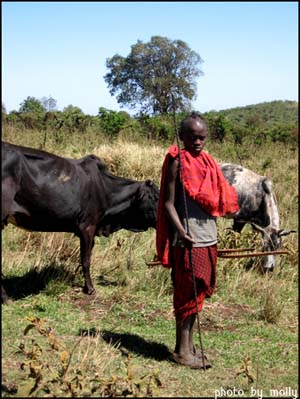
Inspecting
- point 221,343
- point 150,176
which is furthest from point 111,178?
point 150,176

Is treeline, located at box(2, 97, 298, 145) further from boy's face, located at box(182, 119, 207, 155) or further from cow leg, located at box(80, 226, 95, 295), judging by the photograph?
boy's face, located at box(182, 119, 207, 155)

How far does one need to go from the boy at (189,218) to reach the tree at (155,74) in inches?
137

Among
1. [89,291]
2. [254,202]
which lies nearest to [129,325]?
[89,291]

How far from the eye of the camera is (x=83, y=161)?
671 cm

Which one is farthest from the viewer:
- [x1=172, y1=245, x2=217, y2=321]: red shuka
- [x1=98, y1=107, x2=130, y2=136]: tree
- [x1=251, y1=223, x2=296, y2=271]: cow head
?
[x1=98, y1=107, x2=130, y2=136]: tree

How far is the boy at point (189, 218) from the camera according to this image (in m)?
4.54

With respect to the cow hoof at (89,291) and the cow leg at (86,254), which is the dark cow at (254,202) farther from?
the cow hoof at (89,291)

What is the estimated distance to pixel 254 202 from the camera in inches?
350

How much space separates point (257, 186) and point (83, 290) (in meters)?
3.68

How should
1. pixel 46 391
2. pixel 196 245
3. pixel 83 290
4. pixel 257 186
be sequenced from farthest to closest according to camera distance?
1. pixel 257 186
2. pixel 83 290
3. pixel 196 245
4. pixel 46 391

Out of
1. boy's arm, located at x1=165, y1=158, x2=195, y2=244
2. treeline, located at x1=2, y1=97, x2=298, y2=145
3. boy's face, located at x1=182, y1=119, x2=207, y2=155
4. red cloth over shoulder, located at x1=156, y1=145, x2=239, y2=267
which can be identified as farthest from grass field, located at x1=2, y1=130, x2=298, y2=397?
treeline, located at x1=2, y1=97, x2=298, y2=145

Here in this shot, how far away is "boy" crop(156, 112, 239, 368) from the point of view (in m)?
4.54

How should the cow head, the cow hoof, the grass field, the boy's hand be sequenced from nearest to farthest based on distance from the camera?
the grass field < the boy's hand < the cow hoof < the cow head

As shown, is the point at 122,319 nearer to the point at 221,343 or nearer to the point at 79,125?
the point at 221,343
